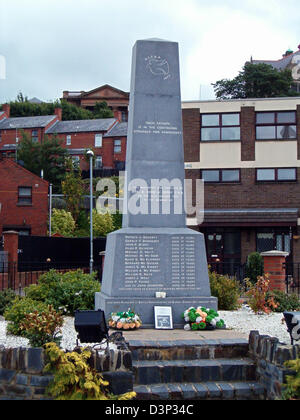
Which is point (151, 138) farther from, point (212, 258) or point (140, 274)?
point (212, 258)

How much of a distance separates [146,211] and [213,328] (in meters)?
2.66

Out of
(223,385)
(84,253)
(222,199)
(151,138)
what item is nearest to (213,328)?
(223,385)

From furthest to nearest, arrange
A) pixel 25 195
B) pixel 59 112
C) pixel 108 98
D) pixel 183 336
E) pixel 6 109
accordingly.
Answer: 1. pixel 108 98
2. pixel 6 109
3. pixel 59 112
4. pixel 25 195
5. pixel 183 336

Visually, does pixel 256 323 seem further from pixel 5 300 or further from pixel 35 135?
pixel 35 135

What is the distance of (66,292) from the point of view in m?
12.0

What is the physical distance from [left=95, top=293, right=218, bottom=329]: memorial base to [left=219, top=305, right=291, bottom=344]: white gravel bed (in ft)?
2.36

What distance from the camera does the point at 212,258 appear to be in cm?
2741

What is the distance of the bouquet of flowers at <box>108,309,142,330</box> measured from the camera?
9.60m

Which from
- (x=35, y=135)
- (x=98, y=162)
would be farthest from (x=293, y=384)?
(x=35, y=135)

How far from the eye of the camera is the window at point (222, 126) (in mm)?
→ 27172

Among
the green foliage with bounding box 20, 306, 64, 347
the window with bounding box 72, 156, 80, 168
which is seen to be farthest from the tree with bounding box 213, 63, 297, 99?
the green foliage with bounding box 20, 306, 64, 347

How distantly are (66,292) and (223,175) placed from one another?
54.8 feet

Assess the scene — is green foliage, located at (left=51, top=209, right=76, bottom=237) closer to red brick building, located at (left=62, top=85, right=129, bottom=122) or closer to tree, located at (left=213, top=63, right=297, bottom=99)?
tree, located at (left=213, top=63, right=297, bottom=99)

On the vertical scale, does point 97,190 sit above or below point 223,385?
above
